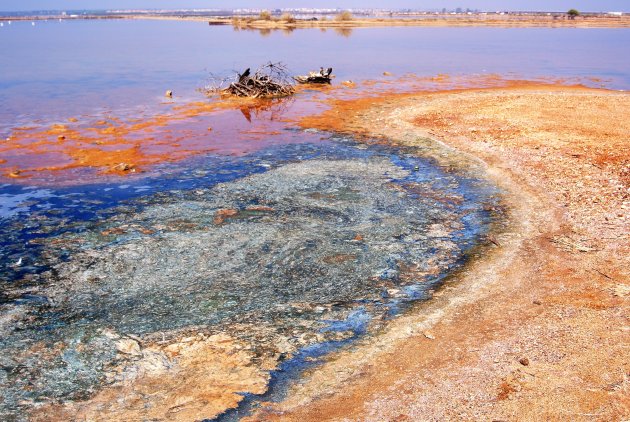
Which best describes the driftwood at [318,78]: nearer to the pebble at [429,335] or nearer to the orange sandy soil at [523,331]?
the orange sandy soil at [523,331]

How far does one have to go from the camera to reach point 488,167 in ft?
42.5

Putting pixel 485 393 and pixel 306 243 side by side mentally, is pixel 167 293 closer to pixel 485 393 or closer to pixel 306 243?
pixel 306 243

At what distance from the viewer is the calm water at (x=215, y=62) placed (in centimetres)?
2359

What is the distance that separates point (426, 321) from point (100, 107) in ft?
60.0

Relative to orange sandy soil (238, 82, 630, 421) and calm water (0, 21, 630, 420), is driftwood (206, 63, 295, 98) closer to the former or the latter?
calm water (0, 21, 630, 420)

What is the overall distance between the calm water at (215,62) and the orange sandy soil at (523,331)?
628 inches

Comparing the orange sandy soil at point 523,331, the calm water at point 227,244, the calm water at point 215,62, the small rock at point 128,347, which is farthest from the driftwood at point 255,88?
the small rock at point 128,347

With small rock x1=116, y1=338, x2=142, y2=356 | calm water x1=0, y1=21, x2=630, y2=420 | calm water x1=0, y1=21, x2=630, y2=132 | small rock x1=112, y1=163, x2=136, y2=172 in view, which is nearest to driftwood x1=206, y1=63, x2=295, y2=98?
calm water x1=0, y1=21, x2=630, y2=132

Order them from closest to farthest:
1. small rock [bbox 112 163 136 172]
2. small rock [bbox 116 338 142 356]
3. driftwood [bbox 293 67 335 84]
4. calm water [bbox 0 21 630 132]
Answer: small rock [bbox 116 338 142 356]
small rock [bbox 112 163 136 172]
calm water [bbox 0 21 630 132]
driftwood [bbox 293 67 335 84]

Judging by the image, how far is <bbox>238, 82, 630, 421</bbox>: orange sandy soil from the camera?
202 inches

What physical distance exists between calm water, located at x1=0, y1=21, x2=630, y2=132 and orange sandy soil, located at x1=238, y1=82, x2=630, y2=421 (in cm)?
1595

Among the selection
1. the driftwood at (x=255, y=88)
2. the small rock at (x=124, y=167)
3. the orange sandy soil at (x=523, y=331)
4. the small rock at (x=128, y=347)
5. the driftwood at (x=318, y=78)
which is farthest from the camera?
the driftwood at (x=318, y=78)

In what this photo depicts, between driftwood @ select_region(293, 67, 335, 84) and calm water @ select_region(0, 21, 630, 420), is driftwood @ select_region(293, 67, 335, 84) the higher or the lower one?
the higher one

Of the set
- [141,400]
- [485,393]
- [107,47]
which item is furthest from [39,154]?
[107,47]
